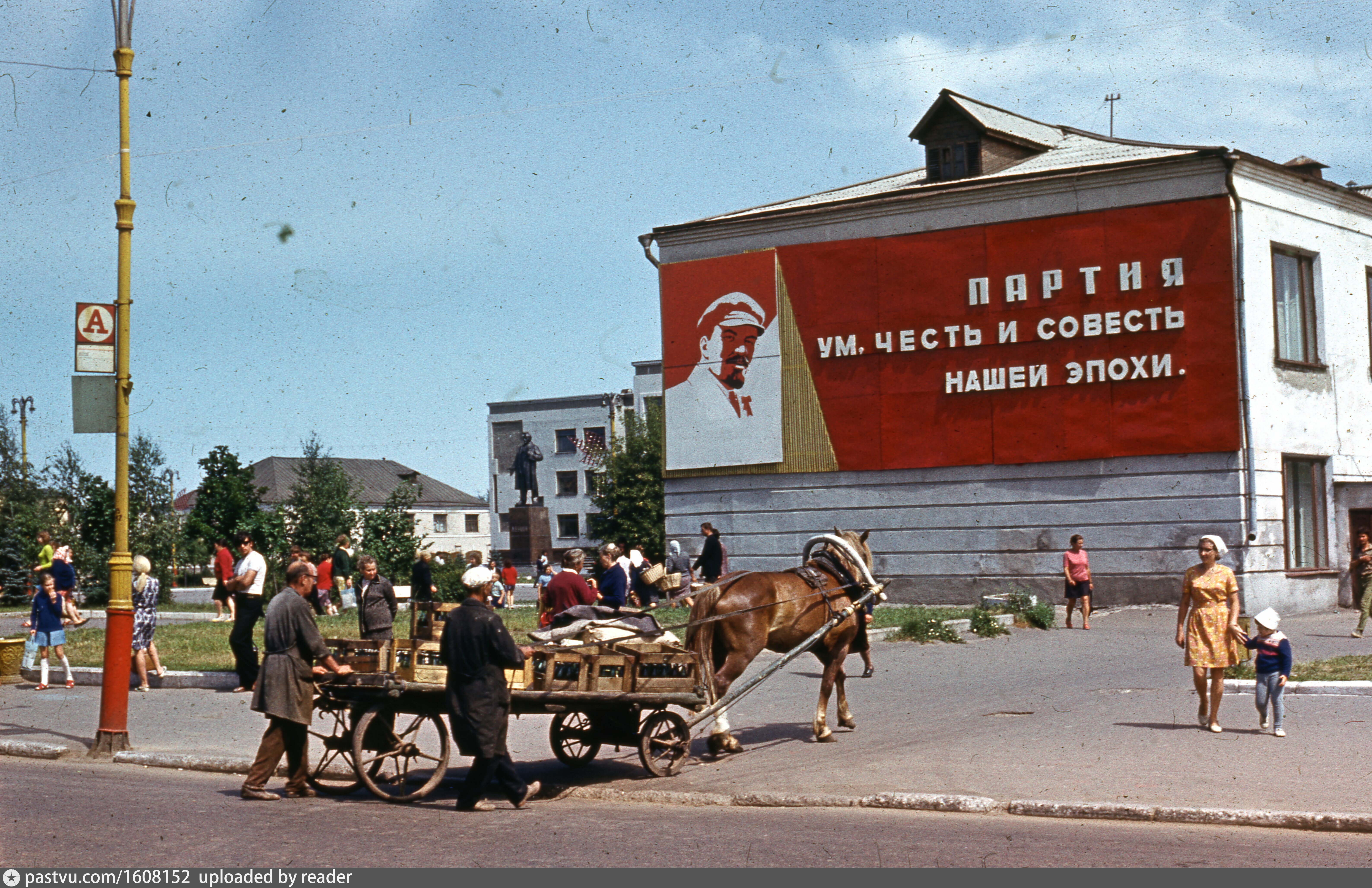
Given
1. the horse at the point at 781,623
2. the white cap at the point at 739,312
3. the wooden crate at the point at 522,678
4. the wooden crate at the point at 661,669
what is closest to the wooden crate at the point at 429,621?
the wooden crate at the point at 522,678

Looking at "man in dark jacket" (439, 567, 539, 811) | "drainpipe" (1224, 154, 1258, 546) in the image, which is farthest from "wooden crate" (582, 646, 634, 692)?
"drainpipe" (1224, 154, 1258, 546)

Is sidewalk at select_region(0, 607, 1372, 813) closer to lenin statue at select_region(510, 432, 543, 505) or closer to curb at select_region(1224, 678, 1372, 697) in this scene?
curb at select_region(1224, 678, 1372, 697)

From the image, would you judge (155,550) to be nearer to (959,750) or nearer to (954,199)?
(954,199)

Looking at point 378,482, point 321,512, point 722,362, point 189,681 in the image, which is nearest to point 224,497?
point 321,512

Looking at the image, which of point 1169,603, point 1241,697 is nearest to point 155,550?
point 1169,603

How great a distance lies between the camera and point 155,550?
47.4 m

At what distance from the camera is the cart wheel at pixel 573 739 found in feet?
38.3

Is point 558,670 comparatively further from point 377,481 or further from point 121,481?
point 377,481

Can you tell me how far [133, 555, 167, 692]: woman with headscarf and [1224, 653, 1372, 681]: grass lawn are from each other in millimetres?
13345

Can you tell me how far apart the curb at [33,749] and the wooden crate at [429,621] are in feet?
15.4

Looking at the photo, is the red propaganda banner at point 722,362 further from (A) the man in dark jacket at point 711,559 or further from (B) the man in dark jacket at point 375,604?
(B) the man in dark jacket at point 375,604

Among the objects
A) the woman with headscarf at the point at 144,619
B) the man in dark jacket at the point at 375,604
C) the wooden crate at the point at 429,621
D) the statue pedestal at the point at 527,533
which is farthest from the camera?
the statue pedestal at the point at 527,533

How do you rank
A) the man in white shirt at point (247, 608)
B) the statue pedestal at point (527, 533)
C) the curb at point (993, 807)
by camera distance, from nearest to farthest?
the curb at point (993, 807) < the man in white shirt at point (247, 608) < the statue pedestal at point (527, 533)
